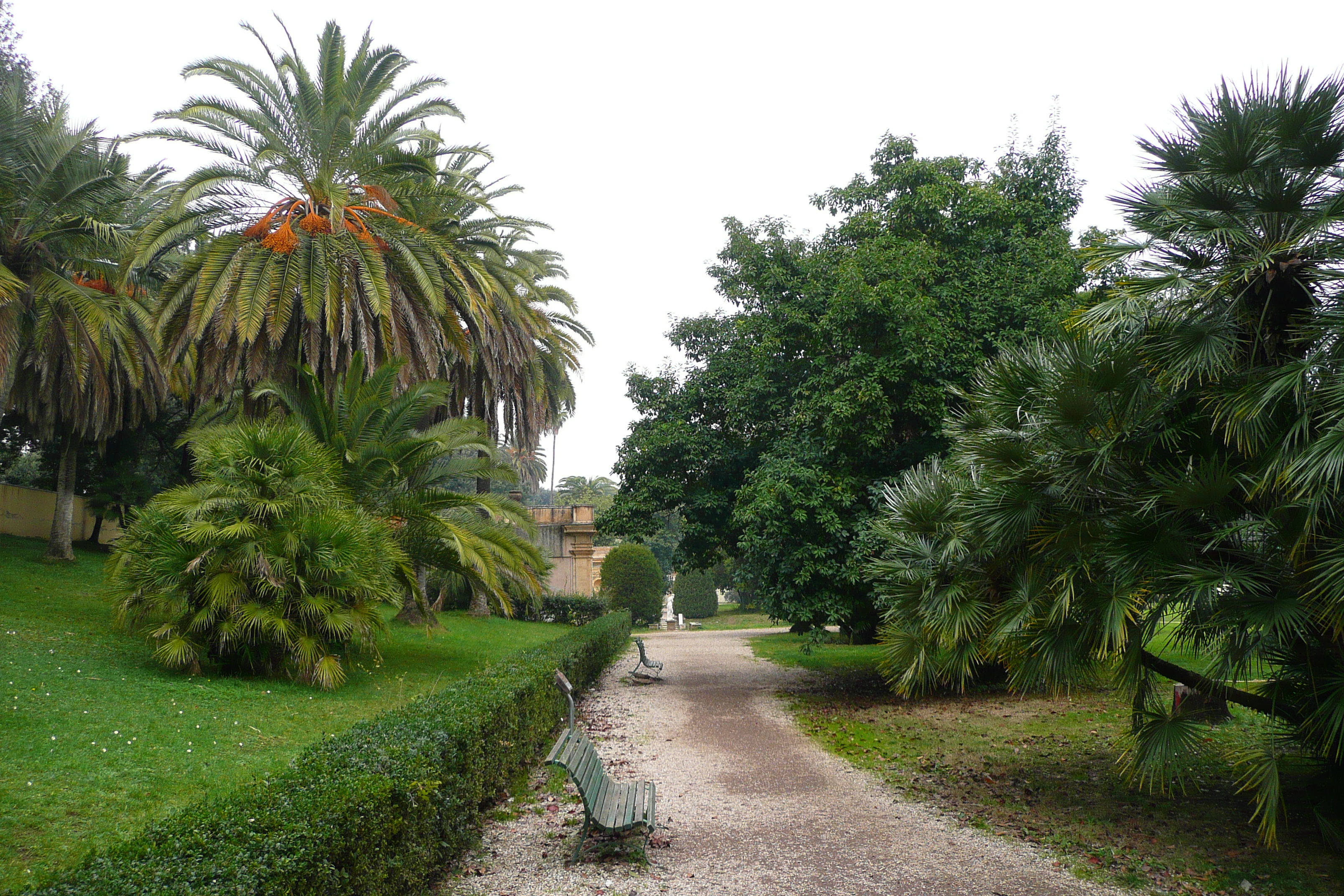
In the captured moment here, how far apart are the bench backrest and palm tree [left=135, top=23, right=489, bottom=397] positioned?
8.89m

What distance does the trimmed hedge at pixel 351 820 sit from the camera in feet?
9.54

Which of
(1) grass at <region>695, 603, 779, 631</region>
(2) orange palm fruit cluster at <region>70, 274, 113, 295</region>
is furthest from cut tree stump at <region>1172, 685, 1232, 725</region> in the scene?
(1) grass at <region>695, 603, 779, 631</region>

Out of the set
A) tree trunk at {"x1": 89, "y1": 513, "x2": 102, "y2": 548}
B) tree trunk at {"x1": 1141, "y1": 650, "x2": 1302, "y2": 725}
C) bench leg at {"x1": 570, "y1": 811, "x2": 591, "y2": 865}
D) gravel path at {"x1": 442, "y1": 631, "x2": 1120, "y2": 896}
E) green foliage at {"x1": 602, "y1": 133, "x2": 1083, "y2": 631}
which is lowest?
gravel path at {"x1": 442, "y1": 631, "x2": 1120, "y2": 896}

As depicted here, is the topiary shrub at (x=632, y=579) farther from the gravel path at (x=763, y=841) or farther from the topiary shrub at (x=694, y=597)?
the gravel path at (x=763, y=841)

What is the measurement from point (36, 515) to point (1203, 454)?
3209cm

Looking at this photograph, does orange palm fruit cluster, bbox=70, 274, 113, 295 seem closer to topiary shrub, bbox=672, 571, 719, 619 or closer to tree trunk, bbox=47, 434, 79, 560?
Result: tree trunk, bbox=47, 434, 79, 560

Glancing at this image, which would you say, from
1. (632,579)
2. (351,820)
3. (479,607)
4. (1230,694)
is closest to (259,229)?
(351,820)

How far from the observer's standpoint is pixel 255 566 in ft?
31.0

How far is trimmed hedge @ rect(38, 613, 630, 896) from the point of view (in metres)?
2.91

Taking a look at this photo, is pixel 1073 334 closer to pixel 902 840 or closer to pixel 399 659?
pixel 902 840

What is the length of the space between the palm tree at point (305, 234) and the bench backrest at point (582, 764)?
29.2ft

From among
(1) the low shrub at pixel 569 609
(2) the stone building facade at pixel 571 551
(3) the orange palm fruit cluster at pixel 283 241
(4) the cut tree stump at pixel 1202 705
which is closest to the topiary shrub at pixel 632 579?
(2) the stone building facade at pixel 571 551

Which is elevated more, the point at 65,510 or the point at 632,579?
the point at 65,510

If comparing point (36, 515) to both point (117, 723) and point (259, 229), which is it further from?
point (117, 723)
